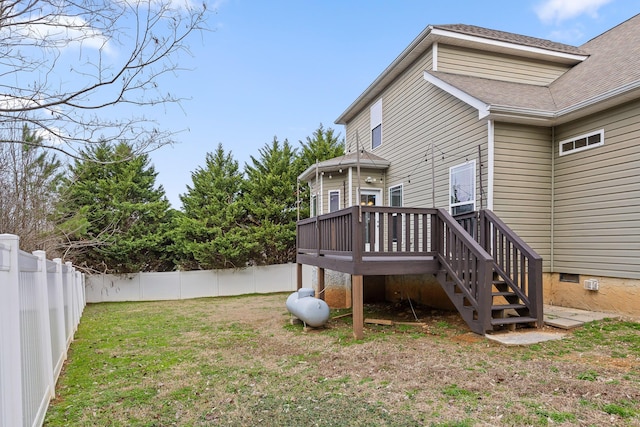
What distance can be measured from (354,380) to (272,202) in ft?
39.4

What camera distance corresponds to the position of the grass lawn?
311cm

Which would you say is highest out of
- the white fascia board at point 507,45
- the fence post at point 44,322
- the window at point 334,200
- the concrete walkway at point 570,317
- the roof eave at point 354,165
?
the white fascia board at point 507,45

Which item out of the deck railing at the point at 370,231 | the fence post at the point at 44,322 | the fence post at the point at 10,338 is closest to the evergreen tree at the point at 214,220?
the deck railing at the point at 370,231

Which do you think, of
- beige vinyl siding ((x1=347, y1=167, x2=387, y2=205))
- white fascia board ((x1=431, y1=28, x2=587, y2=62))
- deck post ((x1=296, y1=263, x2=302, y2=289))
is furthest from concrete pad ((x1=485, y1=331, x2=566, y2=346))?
white fascia board ((x1=431, y1=28, x2=587, y2=62))

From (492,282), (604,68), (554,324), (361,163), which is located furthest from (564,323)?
(361,163)

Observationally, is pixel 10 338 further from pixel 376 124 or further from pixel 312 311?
pixel 376 124

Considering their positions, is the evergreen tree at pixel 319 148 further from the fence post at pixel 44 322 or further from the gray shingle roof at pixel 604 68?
the fence post at pixel 44 322

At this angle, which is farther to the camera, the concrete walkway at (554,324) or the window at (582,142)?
the window at (582,142)

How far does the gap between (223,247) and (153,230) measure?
2871 mm

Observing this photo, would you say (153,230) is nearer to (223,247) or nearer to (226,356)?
(223,247)

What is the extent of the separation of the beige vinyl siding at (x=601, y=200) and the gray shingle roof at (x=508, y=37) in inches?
118

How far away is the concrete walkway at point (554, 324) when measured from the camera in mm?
5105

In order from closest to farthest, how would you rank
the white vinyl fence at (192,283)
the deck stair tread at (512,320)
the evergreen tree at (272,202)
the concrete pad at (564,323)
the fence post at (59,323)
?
the fence post at (59,323) < the deck stair tread at (512,320) < the concrete pad at (564,323) < the white vinyl fence at (192,283) < the evergreen tree at (272,202)

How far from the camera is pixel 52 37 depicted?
3.13 m
